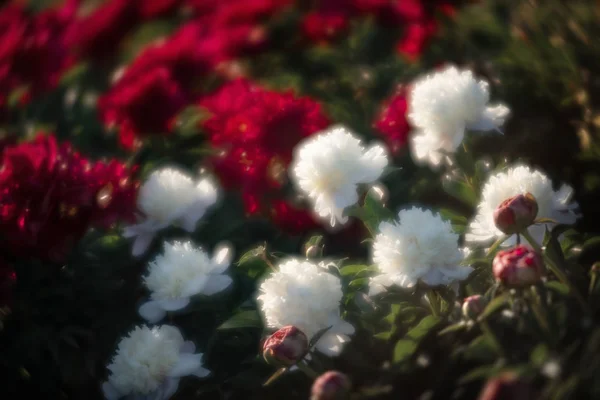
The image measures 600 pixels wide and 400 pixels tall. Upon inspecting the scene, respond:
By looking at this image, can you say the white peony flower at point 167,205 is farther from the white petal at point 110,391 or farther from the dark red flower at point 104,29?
the dark red flower at point 104,29

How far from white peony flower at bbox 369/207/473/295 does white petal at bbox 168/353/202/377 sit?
0.33 meters

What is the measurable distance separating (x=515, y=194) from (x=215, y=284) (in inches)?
20.3

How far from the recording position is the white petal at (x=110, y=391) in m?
1.11

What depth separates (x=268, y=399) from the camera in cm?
107

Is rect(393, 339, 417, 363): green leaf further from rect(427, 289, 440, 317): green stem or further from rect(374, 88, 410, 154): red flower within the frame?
rect(374, 88, 410, 154): red flower

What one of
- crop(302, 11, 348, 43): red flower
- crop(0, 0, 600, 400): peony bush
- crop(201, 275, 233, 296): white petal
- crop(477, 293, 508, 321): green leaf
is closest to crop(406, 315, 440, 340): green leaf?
crop(0, 0, 600, 400): peony bush

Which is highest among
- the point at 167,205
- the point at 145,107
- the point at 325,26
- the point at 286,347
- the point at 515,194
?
the point at 325,26

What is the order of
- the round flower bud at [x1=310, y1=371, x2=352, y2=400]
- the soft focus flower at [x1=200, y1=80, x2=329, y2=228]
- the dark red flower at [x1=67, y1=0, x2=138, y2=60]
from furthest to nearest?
the dark red flower at [x1=67, y1=0, x2=138, y2=60], the soft focus flower at [x1=200, y1=80, x2=329, y2=228], the round flower bud at [x1=310, y1=371, x2=352, y2=400]

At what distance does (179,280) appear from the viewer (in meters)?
1.14

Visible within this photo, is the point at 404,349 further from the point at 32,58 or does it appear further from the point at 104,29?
the point at 104,29

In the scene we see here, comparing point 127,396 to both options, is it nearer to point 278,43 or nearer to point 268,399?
point 268,399

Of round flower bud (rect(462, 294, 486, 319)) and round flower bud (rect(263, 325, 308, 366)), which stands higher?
round flower bud (rect(462, 294, 486, 319))

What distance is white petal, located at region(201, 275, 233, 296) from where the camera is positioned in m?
1.14

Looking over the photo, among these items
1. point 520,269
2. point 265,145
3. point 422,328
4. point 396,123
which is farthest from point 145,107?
point 520,269
